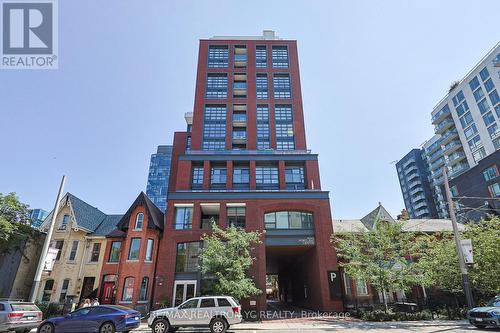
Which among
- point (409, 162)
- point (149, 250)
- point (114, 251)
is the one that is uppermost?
point (409, 162)

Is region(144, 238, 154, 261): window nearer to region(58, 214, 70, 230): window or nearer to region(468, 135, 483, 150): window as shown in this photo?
region(58, 214, 70, 230): window

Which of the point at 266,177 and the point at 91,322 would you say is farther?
the point at 266,177

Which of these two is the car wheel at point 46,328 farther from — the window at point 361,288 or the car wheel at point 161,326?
the window at point 361,288

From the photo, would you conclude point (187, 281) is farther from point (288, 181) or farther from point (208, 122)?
point (208, 122)

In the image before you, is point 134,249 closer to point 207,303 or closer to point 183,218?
point 183,218

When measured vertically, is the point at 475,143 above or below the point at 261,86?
above

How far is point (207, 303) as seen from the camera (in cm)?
1479

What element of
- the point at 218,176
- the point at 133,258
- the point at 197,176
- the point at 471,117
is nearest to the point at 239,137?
the point at 218,176

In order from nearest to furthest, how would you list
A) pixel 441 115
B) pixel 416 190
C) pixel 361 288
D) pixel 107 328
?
1. pixel 107 328
2. pixel 361 288
3. pixel 441 115
4. pixel 416 190

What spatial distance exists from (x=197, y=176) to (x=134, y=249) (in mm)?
10598

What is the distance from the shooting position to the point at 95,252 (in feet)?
92.3

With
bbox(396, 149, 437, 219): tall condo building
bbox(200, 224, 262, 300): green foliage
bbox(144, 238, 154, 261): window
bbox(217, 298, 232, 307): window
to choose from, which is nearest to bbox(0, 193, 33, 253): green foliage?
bbox(144, 238, 154, 261): window

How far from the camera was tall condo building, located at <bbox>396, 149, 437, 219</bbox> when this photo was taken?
8875cm

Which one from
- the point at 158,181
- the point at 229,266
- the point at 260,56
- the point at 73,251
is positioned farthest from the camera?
the point at 158,181
